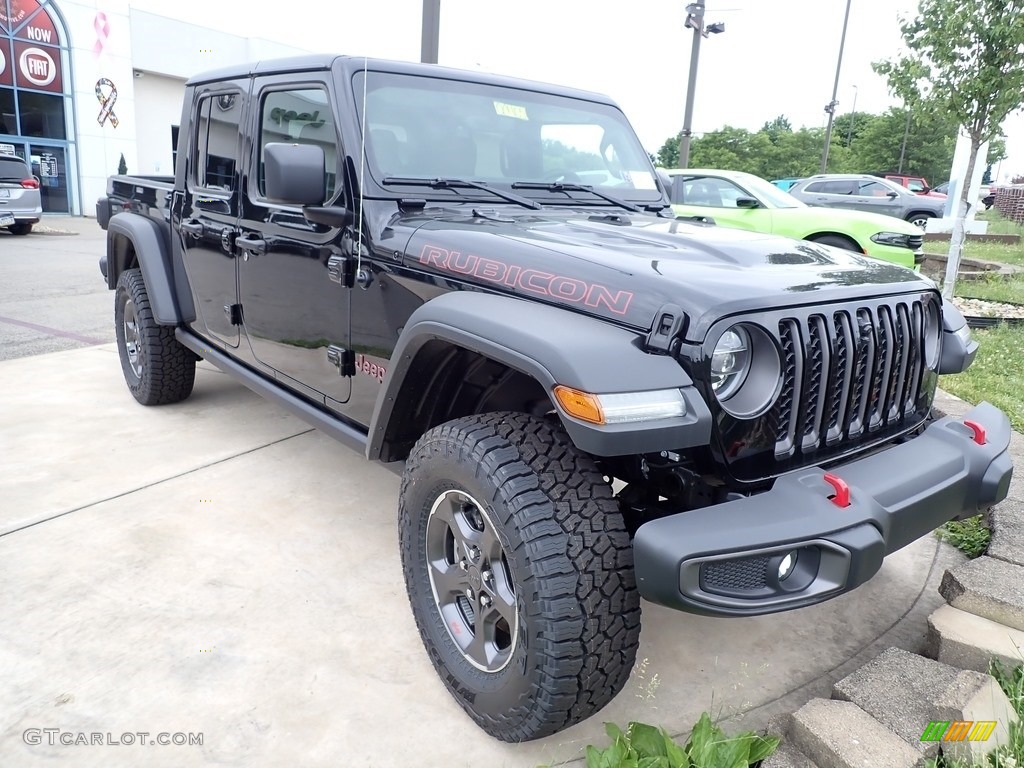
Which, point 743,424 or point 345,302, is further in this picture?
point 345,302

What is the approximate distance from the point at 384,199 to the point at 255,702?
1.70 metres

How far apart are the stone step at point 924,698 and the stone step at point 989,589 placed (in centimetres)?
35

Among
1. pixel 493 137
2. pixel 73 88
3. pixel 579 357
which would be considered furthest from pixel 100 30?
pixel 579 357

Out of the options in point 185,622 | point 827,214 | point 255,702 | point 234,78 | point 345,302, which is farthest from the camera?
point 827,214

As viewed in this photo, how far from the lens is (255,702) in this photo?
228cm

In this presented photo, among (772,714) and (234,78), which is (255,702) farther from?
(234,78)

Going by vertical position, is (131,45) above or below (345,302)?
above

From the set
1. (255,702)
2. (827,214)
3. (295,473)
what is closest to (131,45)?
(827,214)

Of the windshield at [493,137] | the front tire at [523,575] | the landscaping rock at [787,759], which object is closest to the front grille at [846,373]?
the front tire at [523,575]

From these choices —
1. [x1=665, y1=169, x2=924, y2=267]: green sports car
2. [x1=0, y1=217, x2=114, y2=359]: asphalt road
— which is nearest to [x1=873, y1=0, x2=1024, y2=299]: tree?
[x1=665, y1=169, x2=924, y2=267]: green sports car

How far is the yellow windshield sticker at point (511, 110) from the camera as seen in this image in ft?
10.4

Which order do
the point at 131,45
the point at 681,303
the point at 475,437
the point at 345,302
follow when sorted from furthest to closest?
the point at 131,45 < the point at 345,302 < the point at 475,437 < the point at 681,303

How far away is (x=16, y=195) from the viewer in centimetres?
1483

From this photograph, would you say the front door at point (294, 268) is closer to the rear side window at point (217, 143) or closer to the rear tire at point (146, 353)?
the rear side window at point (217, 143)
